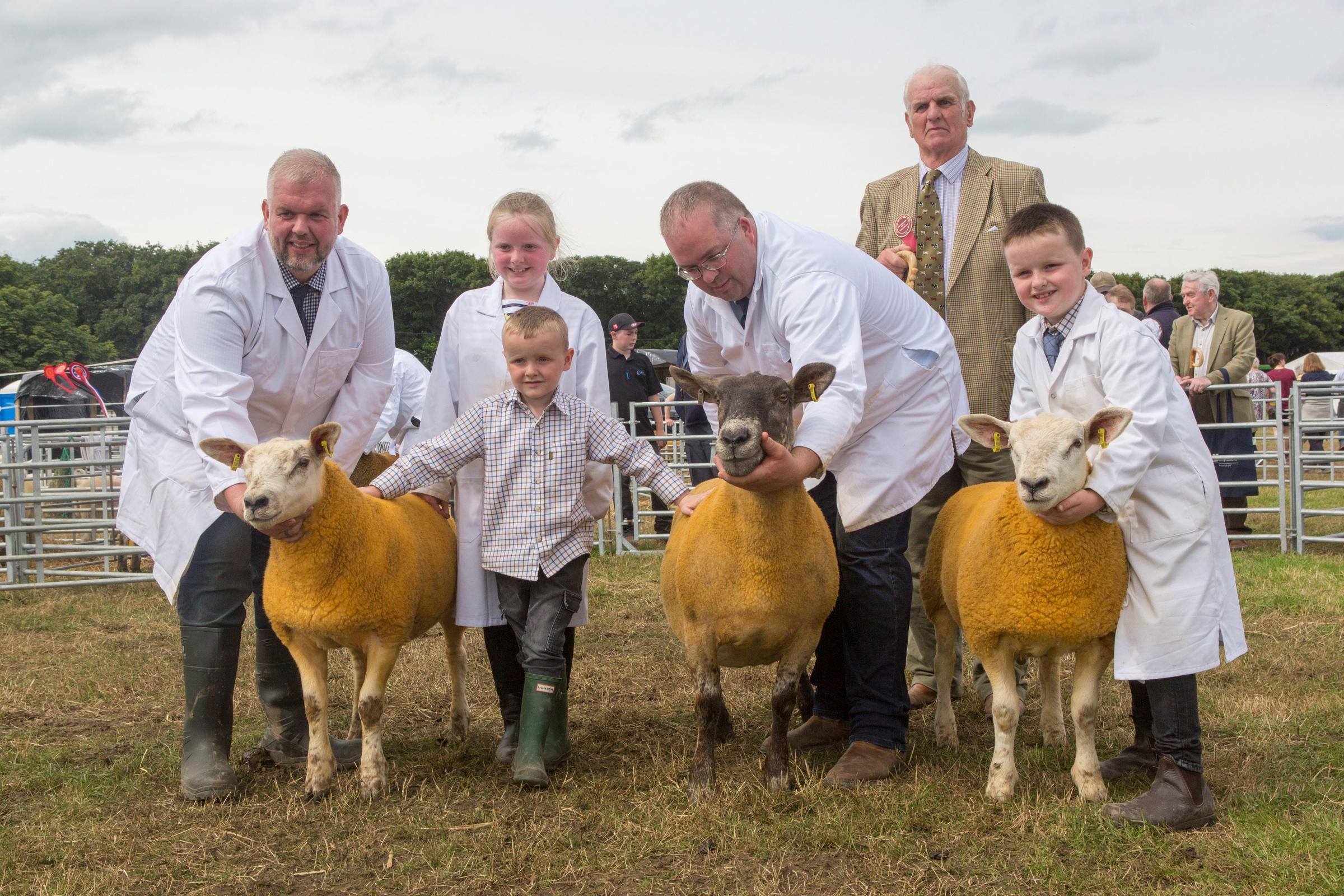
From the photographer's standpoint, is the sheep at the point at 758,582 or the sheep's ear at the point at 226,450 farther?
Result: the sheep's ear at the point at 226,450

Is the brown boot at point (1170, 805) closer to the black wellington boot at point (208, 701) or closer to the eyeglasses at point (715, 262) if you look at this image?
the eyeglasses at point (715, 262)

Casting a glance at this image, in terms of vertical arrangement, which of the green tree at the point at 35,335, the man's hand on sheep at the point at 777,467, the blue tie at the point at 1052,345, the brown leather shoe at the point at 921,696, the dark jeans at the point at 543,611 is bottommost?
the brown leather shoe at the point at 921,696

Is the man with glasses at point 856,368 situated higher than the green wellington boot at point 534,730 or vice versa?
the man with glasses at point 856,368

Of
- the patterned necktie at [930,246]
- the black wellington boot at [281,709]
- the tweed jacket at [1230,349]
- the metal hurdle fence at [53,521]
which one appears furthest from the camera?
the tweed jacket at [1230,349]

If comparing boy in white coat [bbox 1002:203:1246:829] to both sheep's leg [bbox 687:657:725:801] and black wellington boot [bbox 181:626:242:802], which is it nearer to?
sheep's leg [bbox 687:657:725:801]

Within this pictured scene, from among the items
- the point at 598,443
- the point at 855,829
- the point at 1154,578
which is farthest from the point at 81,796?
the point at 1154,578

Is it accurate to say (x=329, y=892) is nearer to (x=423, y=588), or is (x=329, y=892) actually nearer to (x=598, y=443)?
(x=423, y=588)

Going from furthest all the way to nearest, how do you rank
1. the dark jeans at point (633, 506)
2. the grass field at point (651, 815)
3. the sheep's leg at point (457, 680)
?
the dark jeans at point (633, 506)
the sheep's leg at point (457, 680)
the grass field at point (651, 815)

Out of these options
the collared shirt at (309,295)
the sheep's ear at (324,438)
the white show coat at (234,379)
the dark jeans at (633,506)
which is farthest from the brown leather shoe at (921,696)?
the dark jeans at (633,506)

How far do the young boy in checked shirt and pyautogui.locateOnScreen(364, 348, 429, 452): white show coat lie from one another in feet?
10.4

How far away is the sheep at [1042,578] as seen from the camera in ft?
12.5

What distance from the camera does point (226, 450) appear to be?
166 inches

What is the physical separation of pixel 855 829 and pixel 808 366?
1.59 metres

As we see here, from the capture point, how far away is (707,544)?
418 cm
